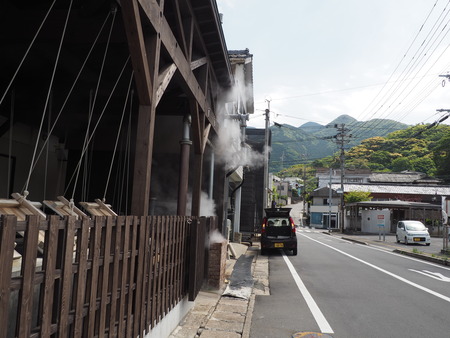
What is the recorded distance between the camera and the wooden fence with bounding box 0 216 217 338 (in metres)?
1.86

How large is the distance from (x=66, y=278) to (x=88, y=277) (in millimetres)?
362

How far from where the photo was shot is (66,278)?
7.36 feet

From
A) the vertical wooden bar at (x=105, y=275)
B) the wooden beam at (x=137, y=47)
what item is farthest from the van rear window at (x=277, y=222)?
the vertical wooden bar at (x=105, y=275)

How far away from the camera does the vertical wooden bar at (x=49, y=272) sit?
2.04 meters

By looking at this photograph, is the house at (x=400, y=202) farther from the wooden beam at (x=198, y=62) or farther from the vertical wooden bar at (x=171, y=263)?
the vertical wooden bar at (x=171, y=263)

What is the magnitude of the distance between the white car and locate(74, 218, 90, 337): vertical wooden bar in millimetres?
24125

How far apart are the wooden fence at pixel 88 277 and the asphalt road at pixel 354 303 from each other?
6.97ft

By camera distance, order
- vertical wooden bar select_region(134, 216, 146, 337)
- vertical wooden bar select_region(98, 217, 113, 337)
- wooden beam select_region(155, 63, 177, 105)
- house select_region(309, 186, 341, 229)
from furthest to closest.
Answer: house select_region(309, 186, 341, 229), wooden beam select_region(155, 63, 177, 105), vertical wooden bar select_region(134, 216, 146, 337), vertical wooden bar select_region(98, 217, 113, 337)

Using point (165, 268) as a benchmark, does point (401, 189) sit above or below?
above

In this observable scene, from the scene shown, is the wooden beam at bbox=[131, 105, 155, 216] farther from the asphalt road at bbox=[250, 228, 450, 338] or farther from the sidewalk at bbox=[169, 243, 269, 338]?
the asphalt road at bbox=[250, 228, 450, 338]

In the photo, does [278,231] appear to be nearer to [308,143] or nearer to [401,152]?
Result: [401,152]

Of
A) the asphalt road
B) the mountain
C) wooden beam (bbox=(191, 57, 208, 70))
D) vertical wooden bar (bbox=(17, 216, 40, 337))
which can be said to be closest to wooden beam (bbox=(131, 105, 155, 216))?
vertical wooden bar (bbox=(17, 216, 40, 337))

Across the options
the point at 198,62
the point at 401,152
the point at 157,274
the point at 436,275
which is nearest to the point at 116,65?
the point at 198,62

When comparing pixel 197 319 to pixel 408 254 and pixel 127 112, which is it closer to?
pixel 127 112
